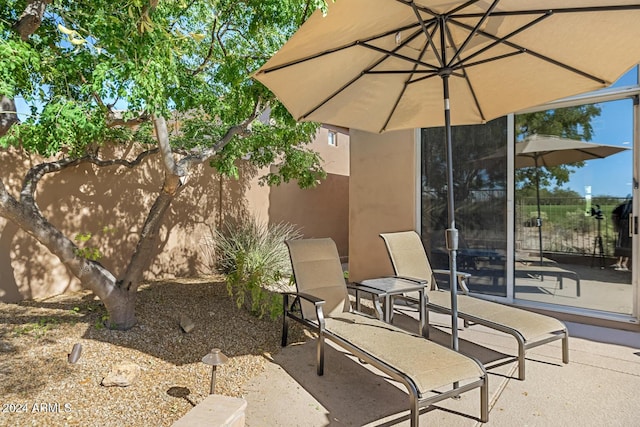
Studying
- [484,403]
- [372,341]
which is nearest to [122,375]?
[372,341]

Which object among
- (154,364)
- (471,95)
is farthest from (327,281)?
(471,95)

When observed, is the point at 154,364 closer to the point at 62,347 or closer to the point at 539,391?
the point at 62,347

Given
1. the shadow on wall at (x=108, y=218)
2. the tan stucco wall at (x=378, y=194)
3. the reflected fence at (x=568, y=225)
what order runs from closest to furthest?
the shadow on wall at (x=108, y=218)
the reflected fence at (x=568, y=225)
the tan stucco wall at (x=378, y=194)

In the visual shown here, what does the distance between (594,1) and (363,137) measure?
13.8 ft

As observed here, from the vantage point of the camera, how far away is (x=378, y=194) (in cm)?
633

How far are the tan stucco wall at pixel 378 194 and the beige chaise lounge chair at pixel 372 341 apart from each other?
215 cm

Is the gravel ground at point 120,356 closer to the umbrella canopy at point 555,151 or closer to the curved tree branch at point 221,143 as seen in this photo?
the curved tree branch at point 221,143

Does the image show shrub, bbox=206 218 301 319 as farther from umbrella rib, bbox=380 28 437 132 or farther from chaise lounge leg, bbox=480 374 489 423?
chaise lounge leg, bbox=480 374 489 423

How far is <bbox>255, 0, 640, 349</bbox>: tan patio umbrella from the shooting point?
8.16ft

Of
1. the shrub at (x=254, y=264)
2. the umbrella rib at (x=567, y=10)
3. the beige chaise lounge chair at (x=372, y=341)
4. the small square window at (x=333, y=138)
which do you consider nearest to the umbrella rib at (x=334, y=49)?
the umbrella rib at (x=567, y=10)

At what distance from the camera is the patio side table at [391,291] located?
400cm

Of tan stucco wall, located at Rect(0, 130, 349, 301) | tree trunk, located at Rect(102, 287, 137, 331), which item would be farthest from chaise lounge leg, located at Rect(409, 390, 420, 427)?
tan stucco wall, located at Rect(0, 130, 349, 301)

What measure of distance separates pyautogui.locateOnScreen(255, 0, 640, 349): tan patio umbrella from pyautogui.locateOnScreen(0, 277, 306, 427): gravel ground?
6.96 feet

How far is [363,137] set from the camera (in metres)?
6.45
